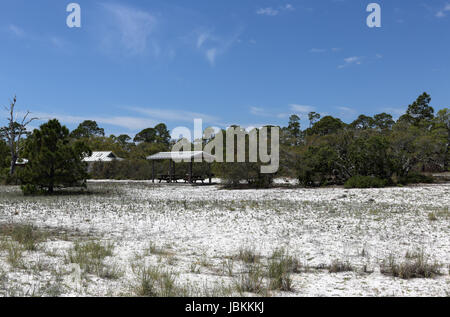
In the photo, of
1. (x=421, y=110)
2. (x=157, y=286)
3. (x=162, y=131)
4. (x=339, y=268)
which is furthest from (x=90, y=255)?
(x=162, y=131)

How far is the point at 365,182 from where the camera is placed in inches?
808

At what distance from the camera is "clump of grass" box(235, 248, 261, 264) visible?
5.72 m

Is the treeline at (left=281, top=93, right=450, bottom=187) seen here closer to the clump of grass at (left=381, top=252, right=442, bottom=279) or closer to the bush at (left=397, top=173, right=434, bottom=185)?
the bush at (left=397, top=173, right=434, bottom=185)

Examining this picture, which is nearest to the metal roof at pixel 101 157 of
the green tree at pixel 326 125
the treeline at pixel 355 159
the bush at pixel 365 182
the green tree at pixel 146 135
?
the treeline at pixel 355 159

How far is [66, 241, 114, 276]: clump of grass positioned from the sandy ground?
12 centimetres

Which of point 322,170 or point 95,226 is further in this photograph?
point 322,170

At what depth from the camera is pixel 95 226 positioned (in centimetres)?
877

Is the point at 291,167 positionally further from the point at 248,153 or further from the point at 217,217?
the point at 217,217

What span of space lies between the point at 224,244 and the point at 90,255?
2.37 meters

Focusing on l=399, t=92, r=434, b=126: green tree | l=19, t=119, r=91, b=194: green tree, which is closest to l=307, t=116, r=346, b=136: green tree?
l=399, t=92, r=434, b=126: green tree

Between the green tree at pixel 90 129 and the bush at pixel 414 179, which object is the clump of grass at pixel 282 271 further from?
the green tree at pixel 90 129
